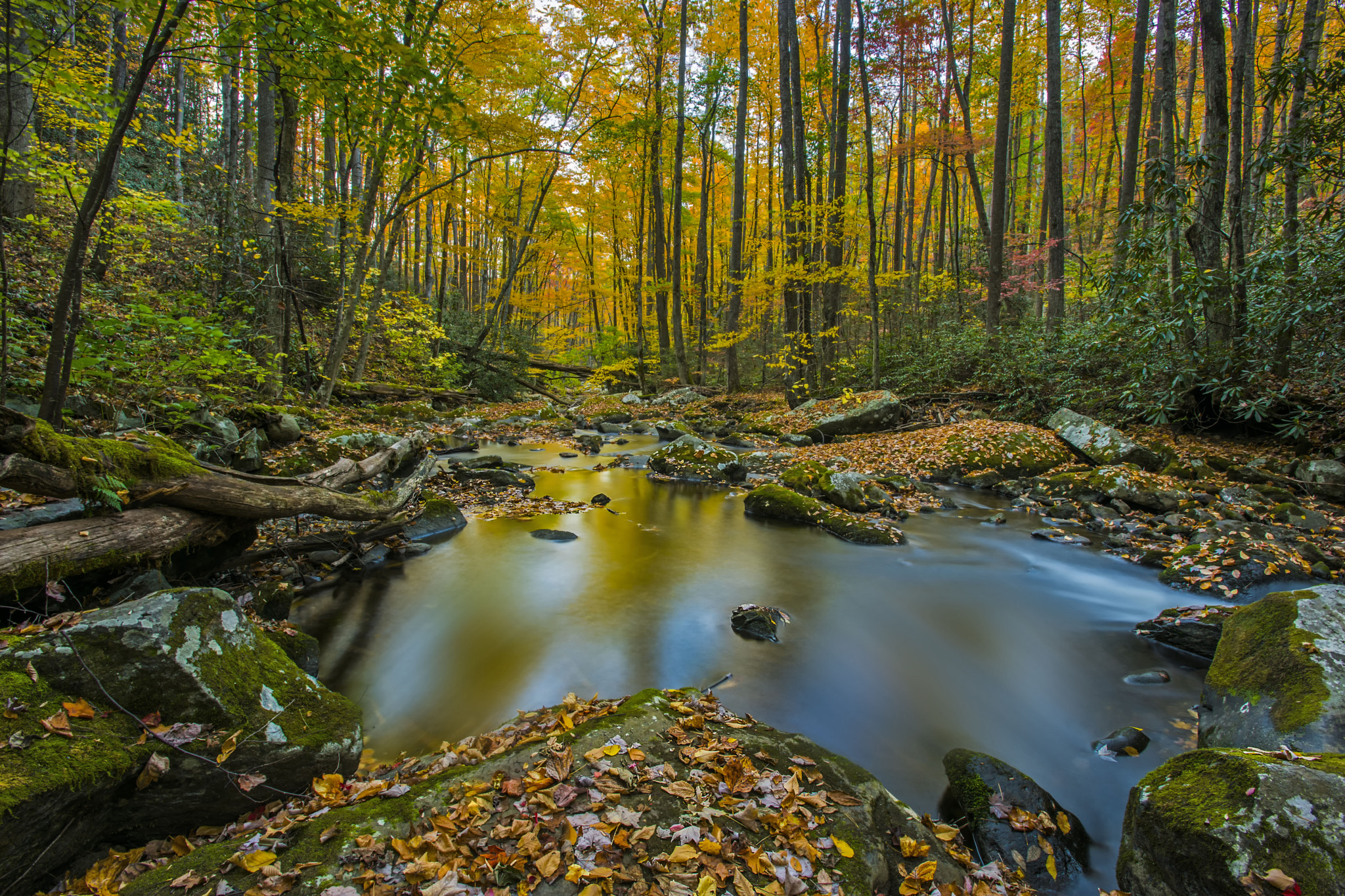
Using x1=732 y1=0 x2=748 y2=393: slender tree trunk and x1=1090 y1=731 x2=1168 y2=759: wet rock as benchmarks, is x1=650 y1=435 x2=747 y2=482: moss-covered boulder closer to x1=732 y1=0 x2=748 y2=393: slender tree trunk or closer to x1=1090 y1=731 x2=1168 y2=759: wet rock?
x1=732 y1=0 x2=748 y2=393: slender tree trunk

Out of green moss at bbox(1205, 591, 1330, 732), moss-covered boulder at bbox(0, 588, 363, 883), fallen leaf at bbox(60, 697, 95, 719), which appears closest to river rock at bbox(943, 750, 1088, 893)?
green moss at bbox(1205, 591, 1330, 732)

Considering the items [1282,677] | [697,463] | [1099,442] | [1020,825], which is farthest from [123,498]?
[1099,442]

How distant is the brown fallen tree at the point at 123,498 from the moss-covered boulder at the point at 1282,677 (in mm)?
6742

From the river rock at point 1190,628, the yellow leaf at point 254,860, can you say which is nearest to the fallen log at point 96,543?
the yellow leaf at point 254,860

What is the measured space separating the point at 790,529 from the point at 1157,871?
5852 millimetres

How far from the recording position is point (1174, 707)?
4008 millimetres

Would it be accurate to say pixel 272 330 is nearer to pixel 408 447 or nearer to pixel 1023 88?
pixel 408 447

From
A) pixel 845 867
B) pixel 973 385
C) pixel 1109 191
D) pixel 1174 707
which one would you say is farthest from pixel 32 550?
pixel 1109 191

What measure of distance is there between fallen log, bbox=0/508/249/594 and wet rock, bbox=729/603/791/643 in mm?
4465

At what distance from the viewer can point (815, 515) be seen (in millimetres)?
8141

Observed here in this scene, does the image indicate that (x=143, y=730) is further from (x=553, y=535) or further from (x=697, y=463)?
(x=697, y=463)

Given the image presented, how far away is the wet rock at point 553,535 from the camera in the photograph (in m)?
7.50

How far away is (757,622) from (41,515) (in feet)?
17.7

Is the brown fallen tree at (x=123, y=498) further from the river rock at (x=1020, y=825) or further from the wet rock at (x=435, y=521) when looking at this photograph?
the river rock at (x=1020, y=825)
